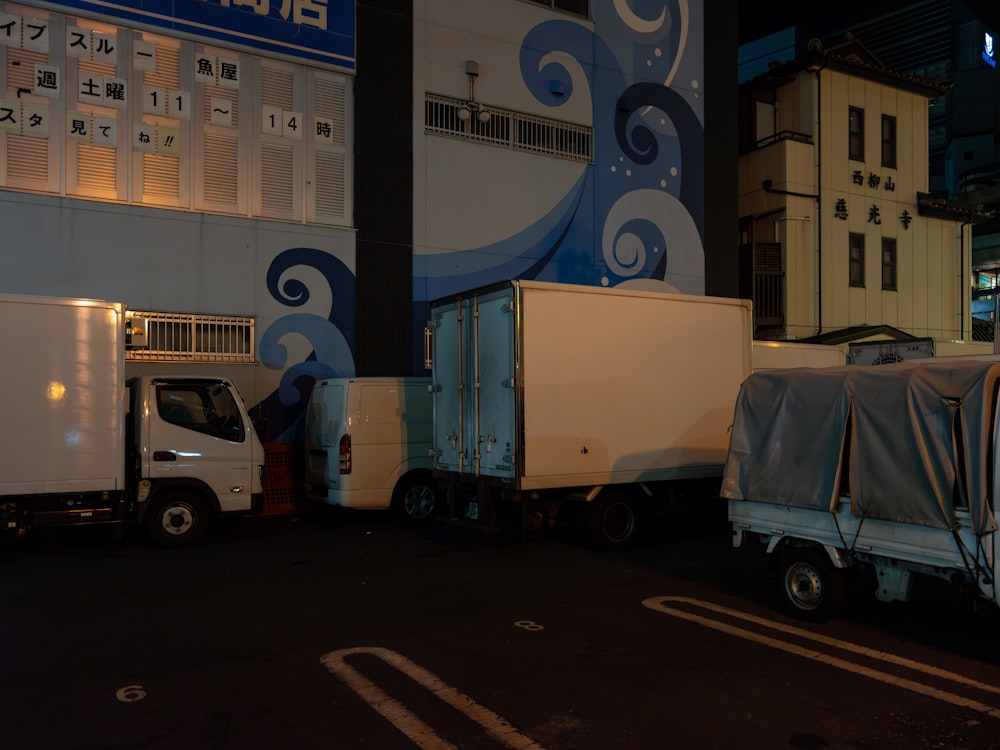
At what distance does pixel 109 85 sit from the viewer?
545 inches

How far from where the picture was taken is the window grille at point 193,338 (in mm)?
13984

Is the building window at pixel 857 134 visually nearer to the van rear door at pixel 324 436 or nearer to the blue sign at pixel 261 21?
the blue sign at pixel 261 21

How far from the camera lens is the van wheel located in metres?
12.6

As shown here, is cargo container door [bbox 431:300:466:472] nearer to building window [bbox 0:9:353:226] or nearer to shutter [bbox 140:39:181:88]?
building window [bbox 0:9:353:226]

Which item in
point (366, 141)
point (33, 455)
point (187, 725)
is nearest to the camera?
point (187, 725)

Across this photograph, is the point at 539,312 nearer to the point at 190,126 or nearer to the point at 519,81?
the point at 190,126

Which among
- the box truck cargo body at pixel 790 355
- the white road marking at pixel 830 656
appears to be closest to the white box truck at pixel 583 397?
the white road marking at pixel 830 656

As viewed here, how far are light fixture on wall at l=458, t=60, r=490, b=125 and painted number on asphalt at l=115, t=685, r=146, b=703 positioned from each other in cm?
1372

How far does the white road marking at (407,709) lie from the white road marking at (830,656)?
8.30 ft

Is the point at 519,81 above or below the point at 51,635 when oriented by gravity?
above

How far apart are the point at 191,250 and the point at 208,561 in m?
6.41

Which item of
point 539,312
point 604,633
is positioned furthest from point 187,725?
point 539,312

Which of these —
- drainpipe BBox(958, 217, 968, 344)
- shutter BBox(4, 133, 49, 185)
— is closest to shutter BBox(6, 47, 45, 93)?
shutter BBox(4, 133, 49, 185)

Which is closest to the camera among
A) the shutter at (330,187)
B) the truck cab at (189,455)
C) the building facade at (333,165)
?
the truck cab at (189,455)
